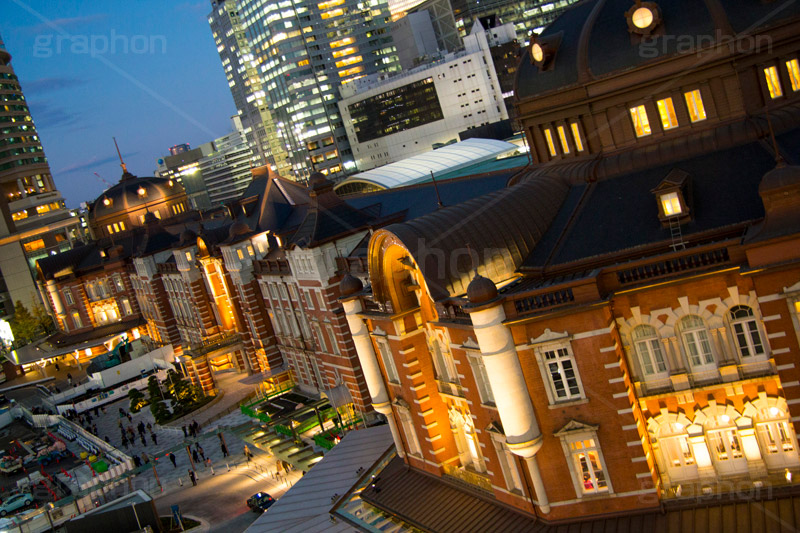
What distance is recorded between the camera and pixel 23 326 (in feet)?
412

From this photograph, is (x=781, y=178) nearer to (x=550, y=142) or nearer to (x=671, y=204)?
(x=671, y=204)

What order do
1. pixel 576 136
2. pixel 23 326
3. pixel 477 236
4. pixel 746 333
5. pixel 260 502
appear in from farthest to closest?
pixel 23 326 → pixel 260 502 → pixel 576 136 → pixel 477 236 → pixel 746 333

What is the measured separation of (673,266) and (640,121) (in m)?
9.31

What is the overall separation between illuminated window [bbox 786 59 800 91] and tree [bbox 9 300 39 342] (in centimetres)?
12097

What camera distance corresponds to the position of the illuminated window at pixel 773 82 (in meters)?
30.9

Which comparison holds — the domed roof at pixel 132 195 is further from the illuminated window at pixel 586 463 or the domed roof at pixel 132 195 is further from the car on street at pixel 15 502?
the illuminated window at pixel 586 463

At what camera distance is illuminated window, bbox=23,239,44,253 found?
14950 centimetres

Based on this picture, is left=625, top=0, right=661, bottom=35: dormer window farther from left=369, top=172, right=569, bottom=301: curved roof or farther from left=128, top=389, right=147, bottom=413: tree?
left=128, top=389, right=147, bottom=413: tree

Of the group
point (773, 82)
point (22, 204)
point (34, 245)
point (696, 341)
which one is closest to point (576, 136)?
point (773, 82)

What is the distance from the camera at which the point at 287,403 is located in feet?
206

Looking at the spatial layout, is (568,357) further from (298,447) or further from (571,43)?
(298,447)

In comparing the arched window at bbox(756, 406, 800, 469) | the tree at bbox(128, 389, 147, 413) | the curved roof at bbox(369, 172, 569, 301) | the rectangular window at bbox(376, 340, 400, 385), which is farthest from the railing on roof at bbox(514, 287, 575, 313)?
the tree at bbox(128, 389, 147, 413)

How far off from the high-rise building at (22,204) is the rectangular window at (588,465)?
13787 centimetres

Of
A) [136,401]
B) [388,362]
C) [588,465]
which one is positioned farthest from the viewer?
[136,401]
